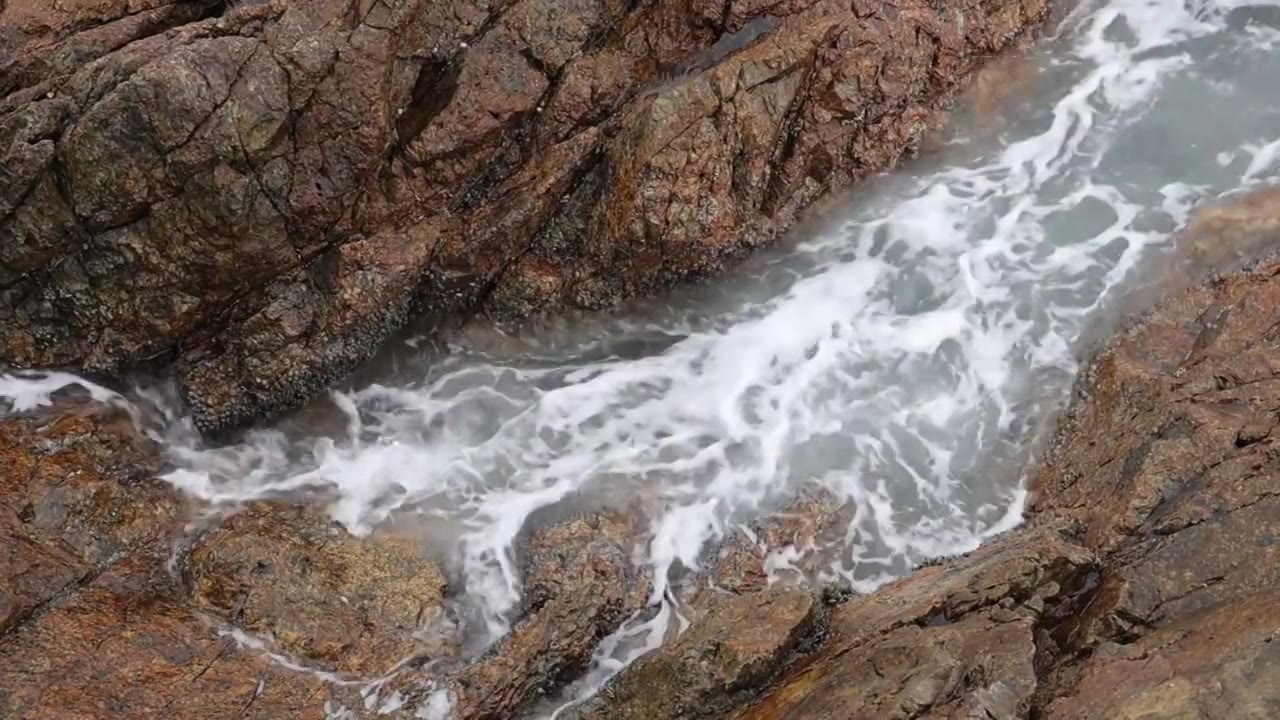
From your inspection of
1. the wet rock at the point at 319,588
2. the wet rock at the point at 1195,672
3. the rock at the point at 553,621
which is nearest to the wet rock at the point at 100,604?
the wet rock at the point at 319,588

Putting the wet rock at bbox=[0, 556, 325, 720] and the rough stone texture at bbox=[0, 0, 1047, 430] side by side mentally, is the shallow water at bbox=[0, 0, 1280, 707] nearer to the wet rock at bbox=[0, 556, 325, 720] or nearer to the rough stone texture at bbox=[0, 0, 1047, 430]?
the rough stone texture at bbox=[0, 0, 1047, 430]

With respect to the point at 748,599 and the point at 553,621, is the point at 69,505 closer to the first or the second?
the point at 553,621

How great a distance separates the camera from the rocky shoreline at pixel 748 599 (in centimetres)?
783

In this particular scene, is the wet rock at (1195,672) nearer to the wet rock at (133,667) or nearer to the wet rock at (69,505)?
the wet rock at (133,667)

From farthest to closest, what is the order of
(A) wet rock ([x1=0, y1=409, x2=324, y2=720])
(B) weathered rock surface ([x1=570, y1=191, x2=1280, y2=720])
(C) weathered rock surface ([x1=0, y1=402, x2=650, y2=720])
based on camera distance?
1. (C) weathered rock surface ([x1=0, y1=402, x2=650, y2=720])
2. (A) wet rock ([x1=0, y1=409, x2=324, y2=720])
3. (B) weathered rock surface ([x1=570, y1=191, x2=1280, y2=720])

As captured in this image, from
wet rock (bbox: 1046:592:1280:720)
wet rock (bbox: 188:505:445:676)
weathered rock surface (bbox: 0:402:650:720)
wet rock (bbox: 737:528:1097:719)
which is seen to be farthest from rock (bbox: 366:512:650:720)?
wet rock (bbox: 1046:592:1280:720)

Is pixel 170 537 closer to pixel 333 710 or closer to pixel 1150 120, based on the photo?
pixel 333 710

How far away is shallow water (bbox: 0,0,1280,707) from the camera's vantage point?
1195 cm

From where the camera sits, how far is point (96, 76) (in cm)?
1122

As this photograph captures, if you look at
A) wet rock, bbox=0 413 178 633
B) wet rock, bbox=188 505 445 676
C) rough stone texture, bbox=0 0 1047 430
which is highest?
rough stone texture, bbox=0 0 1047 430

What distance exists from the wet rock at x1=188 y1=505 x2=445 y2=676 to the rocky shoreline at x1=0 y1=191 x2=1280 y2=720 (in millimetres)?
28

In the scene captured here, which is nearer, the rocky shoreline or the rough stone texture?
the rocky shoreline

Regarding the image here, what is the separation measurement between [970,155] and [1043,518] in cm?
674

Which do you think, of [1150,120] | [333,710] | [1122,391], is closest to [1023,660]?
[1122,391]
